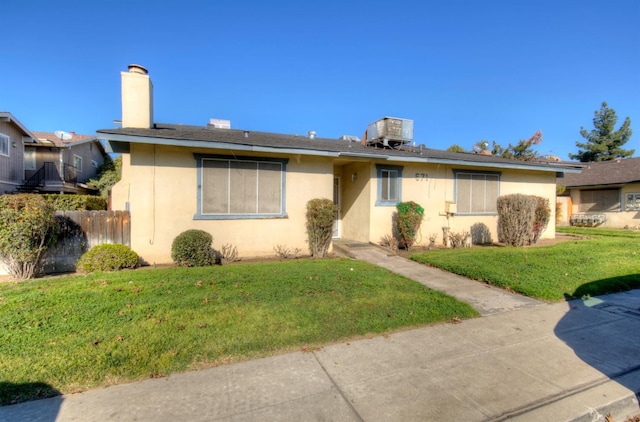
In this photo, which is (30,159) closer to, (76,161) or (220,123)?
(76,161)

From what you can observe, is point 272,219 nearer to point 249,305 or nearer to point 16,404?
point 249,305

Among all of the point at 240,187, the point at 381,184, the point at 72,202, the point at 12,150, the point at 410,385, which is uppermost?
the point at 12,150

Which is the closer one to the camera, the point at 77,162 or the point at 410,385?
the point at 410,385

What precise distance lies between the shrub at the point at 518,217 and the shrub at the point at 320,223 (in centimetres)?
637

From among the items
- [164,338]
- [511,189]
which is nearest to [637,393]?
[164,338]

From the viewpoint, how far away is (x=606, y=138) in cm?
3850

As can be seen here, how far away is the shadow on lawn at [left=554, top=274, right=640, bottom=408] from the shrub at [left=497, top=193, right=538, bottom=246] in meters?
4.27

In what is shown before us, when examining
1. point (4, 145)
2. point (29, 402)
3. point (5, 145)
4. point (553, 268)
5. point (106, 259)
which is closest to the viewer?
point (29, 402)

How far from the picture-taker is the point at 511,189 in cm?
1241

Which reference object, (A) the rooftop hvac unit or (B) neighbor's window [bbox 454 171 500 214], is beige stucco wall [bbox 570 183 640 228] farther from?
(A) the rooftop hvac unit

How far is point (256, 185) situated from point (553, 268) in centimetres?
761

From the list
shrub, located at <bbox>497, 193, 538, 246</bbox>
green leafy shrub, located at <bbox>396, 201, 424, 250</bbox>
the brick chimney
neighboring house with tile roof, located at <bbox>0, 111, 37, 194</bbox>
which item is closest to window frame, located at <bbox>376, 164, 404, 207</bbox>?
green leafy shrub, located at <bbox>396, 201, 424, 250</bbox>

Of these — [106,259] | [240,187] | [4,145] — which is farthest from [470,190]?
[4,145]

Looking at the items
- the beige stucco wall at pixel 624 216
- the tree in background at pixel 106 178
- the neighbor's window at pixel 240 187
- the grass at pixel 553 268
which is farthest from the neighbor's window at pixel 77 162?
the beige stucco wall at pixel 624 216
